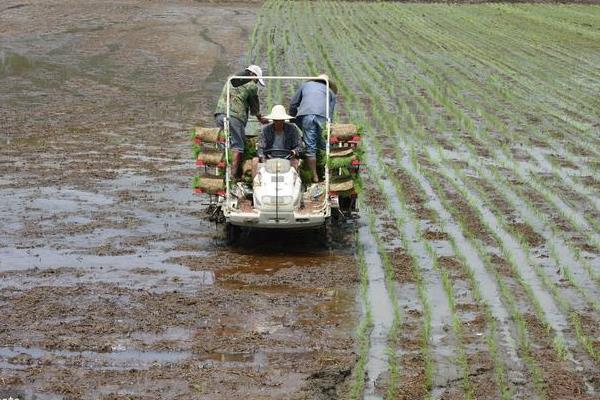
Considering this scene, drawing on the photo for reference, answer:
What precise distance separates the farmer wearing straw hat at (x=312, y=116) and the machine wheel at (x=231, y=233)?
1114 mm

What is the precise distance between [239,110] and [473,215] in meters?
3.17

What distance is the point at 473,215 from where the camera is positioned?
13.6 m

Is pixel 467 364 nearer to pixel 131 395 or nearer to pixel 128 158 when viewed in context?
pixel 131 395

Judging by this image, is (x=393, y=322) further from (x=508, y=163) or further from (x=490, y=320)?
(x=508, y=163)

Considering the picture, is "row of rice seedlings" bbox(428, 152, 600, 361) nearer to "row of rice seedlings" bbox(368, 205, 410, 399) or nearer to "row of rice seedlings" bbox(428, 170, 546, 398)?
"row of rice seedlings" bbox(428, 170, 546, 398)

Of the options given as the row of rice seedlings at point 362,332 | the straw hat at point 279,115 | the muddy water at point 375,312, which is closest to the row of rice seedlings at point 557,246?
the muddy water at point 375,312

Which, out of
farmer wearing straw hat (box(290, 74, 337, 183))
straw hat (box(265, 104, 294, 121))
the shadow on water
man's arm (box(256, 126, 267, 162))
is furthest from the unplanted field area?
straw hat (box(265, 104, 294, 121))

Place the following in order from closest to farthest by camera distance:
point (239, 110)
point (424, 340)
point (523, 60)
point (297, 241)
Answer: point (424, 340) < point (297, 241) < point (239, 110) < point (523, 60)

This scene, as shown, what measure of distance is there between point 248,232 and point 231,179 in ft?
2.38

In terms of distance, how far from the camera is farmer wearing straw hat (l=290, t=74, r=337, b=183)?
12633 millimetres

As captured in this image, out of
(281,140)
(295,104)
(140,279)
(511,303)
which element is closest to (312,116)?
(281,140)

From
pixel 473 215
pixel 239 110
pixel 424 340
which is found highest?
pixel 239 110

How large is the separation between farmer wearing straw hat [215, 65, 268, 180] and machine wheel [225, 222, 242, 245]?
73 centimetres

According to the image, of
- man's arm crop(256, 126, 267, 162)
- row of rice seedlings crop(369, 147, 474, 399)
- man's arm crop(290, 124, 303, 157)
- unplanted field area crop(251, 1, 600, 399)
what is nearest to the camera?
row of rice seedlings crop(369, 147, 474, 399)
